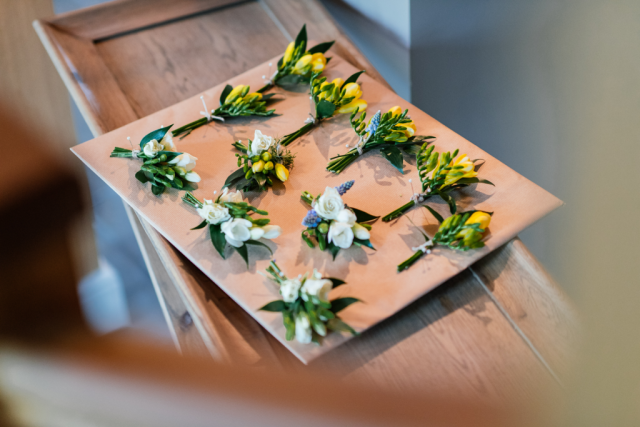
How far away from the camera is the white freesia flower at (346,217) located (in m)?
0.57

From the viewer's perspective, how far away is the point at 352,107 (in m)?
0.77

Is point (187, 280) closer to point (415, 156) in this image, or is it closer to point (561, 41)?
point (415, 156)

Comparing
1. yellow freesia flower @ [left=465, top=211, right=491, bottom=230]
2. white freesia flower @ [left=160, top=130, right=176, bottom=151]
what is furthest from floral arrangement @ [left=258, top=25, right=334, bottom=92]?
yellow freesia flower @ [left=465, top=211, right=491, bottom=230]

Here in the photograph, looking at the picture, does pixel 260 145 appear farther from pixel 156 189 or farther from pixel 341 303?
pixel 341 303

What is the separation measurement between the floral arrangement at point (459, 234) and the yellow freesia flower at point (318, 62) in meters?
0.41

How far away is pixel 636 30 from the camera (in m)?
0.75

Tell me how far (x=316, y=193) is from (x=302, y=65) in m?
0.30

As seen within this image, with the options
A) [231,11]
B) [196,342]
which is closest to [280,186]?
[196,342]

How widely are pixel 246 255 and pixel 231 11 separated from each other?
27.9 inches

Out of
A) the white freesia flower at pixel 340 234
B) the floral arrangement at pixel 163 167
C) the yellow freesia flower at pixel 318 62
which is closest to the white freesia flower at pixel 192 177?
the floral arrangement at pixel 163 167

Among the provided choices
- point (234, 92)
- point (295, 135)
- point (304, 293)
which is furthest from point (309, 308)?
point (234, 92)

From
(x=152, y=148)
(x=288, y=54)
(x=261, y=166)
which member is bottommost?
(x=261, y=166)

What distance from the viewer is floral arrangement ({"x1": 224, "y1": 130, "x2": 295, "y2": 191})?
0.66m

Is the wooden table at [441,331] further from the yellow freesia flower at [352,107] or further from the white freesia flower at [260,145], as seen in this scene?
the yellow freesia flower at [352,107]
